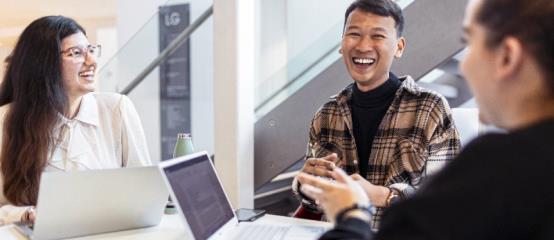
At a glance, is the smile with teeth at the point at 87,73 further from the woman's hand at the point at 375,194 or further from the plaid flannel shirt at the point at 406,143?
the woman's hand at the point at 375,194

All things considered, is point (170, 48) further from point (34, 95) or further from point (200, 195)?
point (200, 195)

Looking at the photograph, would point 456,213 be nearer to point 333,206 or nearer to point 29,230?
point 333,206

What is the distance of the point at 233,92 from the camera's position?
241 cm

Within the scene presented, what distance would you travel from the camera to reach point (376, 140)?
5.59ft

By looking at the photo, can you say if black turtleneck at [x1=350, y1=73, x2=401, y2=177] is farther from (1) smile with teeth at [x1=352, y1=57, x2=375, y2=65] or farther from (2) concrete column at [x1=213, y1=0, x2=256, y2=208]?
(2) concrete column at [x1=213, y1=0, x2=256, y2=208]

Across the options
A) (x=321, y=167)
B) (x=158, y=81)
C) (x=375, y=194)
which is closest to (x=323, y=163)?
(x=321, y=167)

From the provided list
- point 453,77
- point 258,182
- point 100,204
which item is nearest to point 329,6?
point 453,77

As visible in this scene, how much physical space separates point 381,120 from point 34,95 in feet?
4.17

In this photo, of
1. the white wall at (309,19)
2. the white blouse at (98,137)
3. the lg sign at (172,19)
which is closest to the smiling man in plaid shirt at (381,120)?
the white blouse at (98,137)

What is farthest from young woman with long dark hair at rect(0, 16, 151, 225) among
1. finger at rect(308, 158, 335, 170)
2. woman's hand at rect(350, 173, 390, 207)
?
woman's hand at rect(350, 173, 390, 207)

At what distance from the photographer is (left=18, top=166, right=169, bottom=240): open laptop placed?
112 centimetres

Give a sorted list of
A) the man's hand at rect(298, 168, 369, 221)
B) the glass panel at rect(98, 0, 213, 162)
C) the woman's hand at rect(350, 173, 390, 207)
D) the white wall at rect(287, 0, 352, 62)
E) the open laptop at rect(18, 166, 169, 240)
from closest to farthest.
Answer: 1. the man's hand at rect(298, 168, 369, 221)
2. the open laptop at rect(18, 166, 169, 240)
3. the woman's hand at rect(350, 173, 390, 207)
4. the white wall at rect(287, 0, 352, 62)
5. the glass panel at rect(98, 0, 213, 162)

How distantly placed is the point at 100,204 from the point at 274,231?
1.54 ft

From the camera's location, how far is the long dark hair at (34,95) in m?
1.55
